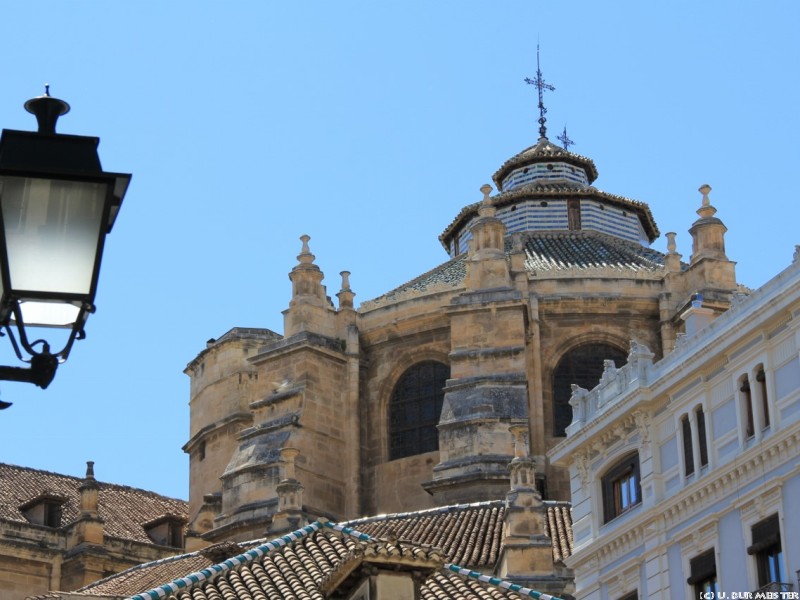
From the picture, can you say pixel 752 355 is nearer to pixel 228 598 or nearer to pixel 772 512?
pixel 772 512

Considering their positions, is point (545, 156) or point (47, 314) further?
point (545, 156)

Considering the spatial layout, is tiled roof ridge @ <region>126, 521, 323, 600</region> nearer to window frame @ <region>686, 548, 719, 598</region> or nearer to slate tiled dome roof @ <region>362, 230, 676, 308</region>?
window frame @ <region>686, 548, 719, 598</region>

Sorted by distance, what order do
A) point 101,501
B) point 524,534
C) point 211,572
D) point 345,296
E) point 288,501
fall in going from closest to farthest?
1. point 211,572
2. point 524,534
3. point 288,501
4. point 345,296
5. point 101,501

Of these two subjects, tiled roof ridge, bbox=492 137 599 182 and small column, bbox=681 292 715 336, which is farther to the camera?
tiled roof ridge, bbox=492 137 599 182

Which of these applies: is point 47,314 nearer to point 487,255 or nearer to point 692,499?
point 692,499

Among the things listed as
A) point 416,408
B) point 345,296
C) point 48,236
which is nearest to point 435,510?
point 416,408

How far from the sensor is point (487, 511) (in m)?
36.7

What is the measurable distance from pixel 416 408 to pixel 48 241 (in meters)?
38.0

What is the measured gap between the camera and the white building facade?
2342 centimetres

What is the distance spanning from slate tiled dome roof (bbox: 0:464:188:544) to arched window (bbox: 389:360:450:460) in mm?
10830

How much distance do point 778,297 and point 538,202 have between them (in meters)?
26.4

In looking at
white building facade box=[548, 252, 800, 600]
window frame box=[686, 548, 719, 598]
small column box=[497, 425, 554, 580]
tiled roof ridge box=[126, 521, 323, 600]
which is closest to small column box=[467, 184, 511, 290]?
small column box=[497, 425, 554, 580]

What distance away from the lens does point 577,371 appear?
4309 cm

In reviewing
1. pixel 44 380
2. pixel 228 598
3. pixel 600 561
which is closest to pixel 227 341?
pixel 600 561
